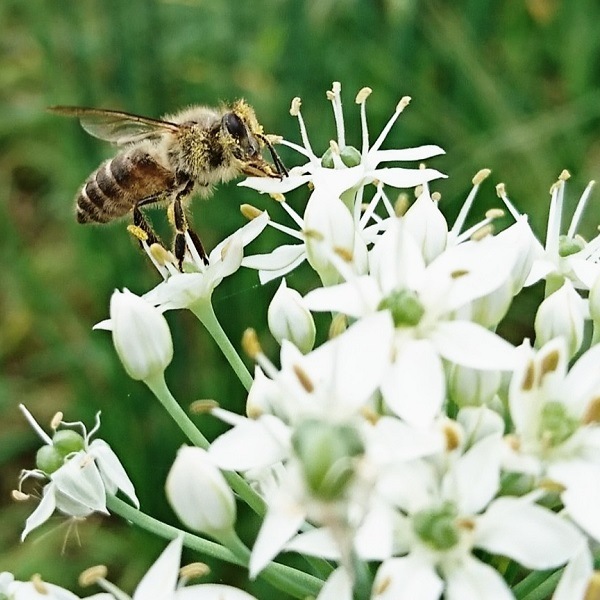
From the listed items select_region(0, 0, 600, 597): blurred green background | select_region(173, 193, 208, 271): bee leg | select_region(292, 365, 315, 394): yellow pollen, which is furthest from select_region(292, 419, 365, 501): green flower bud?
select_region(0, 0, 600, 597): blurred green background

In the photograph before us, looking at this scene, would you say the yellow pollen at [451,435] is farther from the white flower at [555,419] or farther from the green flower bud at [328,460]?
the green flower bud at [328,460]

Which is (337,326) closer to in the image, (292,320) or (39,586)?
(292,320)

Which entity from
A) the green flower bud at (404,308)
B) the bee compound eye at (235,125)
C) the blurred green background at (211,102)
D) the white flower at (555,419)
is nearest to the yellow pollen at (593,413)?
the white flower at (555,419)

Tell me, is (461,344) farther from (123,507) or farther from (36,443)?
(36,443)

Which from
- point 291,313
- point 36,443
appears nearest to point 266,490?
point 291,313

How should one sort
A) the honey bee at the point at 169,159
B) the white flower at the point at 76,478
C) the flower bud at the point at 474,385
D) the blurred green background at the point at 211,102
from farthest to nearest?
1. the blurred green background at the point at 211,102
2. the honey bee at the point at 169,159
3. the white flower at the point at 76,478
4. the flower bud at the point at 474,385

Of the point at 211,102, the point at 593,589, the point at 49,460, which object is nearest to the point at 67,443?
the point at 49,460
